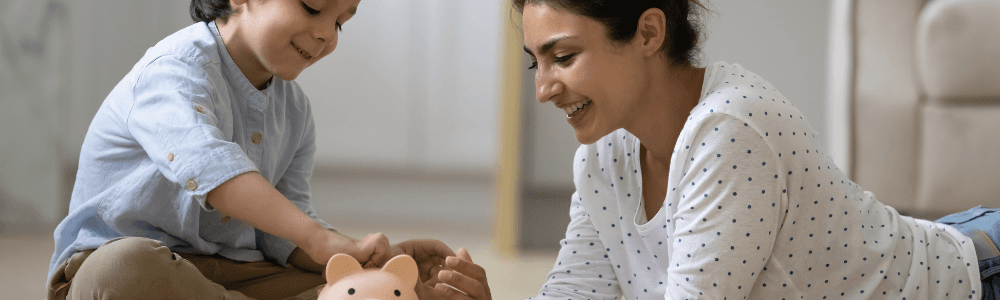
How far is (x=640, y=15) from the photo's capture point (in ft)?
2.81

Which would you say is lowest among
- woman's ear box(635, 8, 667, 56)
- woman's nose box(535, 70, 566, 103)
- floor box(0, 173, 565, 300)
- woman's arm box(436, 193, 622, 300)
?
floor box(0, 173, 565, 300)

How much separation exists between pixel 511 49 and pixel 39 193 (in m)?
1.38

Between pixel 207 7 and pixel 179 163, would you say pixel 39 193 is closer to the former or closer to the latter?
pixel 207 7

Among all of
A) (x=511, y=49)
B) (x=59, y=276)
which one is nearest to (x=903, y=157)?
(x=511, y=49)

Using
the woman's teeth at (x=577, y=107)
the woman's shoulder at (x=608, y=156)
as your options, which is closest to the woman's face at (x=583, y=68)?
the woman's teeth at (x=577, y=107)

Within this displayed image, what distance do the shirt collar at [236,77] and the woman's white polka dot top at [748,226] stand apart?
1.49 feet

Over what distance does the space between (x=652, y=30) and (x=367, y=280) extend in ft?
1.42

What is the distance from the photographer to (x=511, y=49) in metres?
2.04

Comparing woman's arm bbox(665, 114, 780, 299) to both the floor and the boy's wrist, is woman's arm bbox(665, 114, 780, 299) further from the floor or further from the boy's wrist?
the floor

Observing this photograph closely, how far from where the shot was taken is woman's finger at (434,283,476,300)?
0.93 metres

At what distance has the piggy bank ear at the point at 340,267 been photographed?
0.77 m

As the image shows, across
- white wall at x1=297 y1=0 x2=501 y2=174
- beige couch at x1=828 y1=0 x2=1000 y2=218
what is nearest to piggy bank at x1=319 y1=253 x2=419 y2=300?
beige couch at x1=828 y1=0 x2=1000 y2=218

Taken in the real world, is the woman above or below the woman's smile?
below

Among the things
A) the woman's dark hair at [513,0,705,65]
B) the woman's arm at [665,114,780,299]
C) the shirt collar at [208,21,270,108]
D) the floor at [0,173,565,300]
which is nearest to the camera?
the woman's arm at [665,114,780,299]
